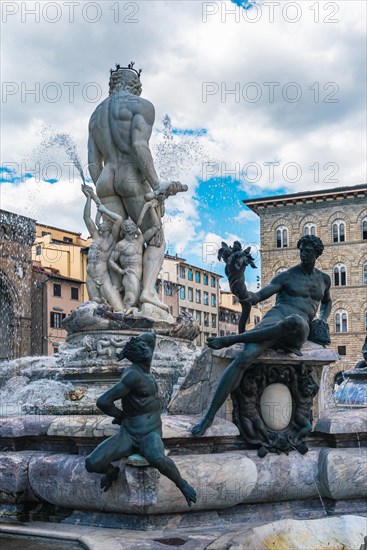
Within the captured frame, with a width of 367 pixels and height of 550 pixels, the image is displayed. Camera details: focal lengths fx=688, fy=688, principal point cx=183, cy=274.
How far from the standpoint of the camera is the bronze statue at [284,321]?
17.6 ft

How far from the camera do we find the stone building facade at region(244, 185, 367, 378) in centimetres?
5725

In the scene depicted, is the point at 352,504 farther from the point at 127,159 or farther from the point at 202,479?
the point at 127,159

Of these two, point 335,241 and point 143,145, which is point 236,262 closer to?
point 143,145

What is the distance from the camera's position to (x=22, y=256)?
53.6 m

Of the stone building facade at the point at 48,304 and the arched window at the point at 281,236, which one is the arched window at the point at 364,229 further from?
the stone building facade at the point at 48,304

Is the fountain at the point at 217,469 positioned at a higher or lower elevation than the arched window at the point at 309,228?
lower

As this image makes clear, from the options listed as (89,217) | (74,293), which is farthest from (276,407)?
(74,293)

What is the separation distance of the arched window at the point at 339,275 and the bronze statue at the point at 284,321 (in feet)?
174

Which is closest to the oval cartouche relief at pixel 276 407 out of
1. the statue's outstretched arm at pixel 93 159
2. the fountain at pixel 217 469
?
the fountain at pixel 217 469

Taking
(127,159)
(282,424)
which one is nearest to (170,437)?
(282,424)

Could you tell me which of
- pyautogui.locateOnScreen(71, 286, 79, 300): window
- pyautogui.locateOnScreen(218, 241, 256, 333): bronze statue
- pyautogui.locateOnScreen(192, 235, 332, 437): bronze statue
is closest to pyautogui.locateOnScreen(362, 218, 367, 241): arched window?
pyautogui.locateOnScreen(71, 286, 79, 300): window

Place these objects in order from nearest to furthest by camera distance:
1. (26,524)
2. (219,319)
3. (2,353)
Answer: (26,524) → (2,353) → (219,319)

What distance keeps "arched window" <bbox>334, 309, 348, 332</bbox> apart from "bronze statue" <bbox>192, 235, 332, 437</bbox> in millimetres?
52573

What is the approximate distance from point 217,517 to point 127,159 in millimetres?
6499
